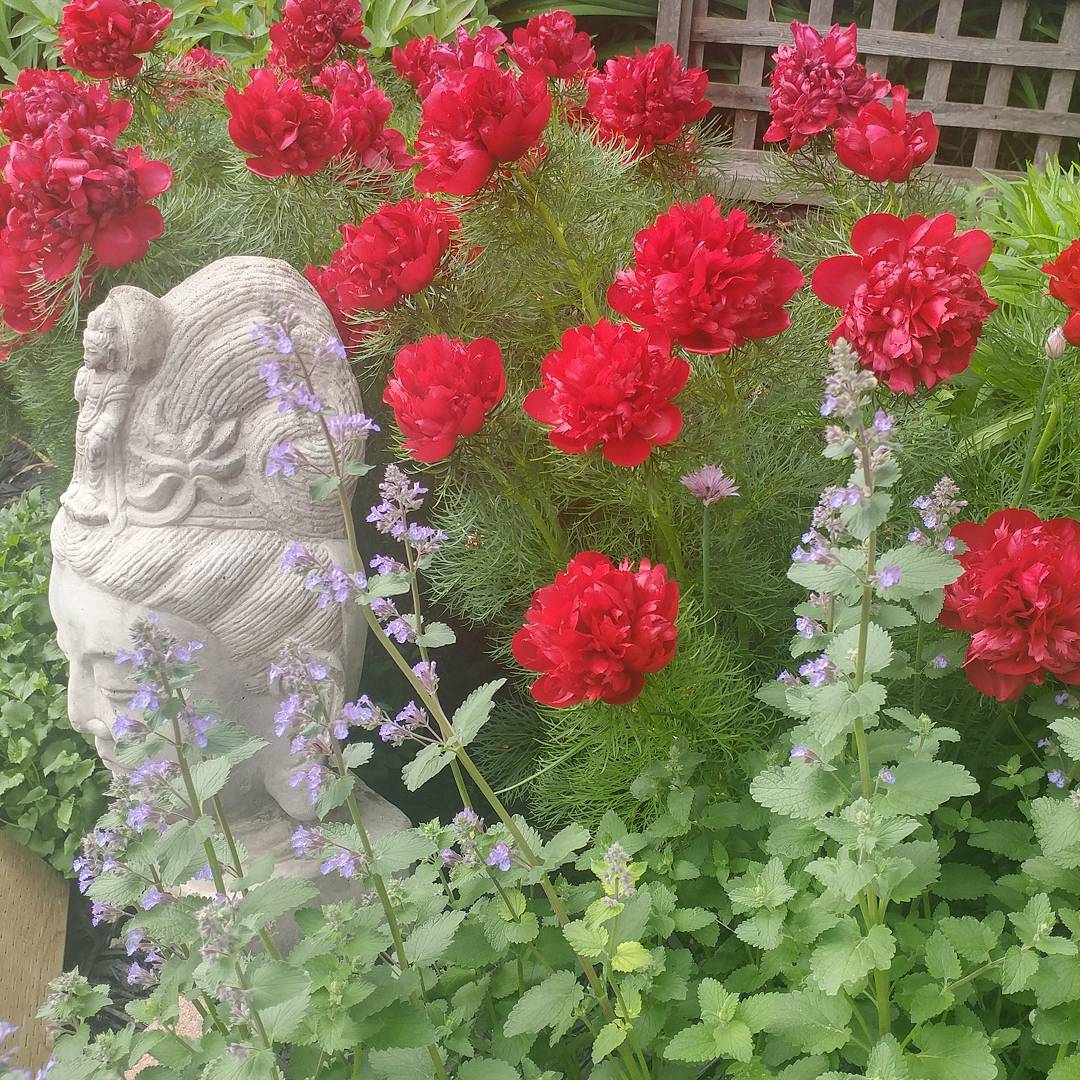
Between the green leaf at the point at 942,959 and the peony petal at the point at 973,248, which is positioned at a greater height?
the peony petal at the point at 973,248

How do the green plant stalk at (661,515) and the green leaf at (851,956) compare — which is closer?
the green leaf at (851,956)

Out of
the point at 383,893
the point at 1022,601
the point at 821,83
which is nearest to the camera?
the point at 383,893

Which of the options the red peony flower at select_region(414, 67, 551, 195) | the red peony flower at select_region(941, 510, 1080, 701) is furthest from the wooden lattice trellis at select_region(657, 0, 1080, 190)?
the red peony flower at select_region(941, 510, 1080, 701)

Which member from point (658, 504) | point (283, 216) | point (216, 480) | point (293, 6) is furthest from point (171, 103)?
point (658, 504)

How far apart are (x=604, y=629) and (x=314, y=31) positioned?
138cm

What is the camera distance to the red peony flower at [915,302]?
1.10m

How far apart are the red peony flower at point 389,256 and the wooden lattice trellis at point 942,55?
176cm

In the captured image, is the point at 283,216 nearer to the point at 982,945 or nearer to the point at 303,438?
the point at 303,438

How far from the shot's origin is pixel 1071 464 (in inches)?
64.6

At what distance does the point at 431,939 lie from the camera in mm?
996

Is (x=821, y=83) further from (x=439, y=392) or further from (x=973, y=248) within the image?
(x=439, y=392)

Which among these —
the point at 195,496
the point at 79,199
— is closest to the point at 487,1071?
the point at 195,496

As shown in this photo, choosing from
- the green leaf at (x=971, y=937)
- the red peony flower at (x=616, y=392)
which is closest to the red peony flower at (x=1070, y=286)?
the red peony flower at (x=616, y=392)

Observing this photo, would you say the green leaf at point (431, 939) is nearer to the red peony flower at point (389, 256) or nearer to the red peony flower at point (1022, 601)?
the red peony flower at point (1022, 601)
